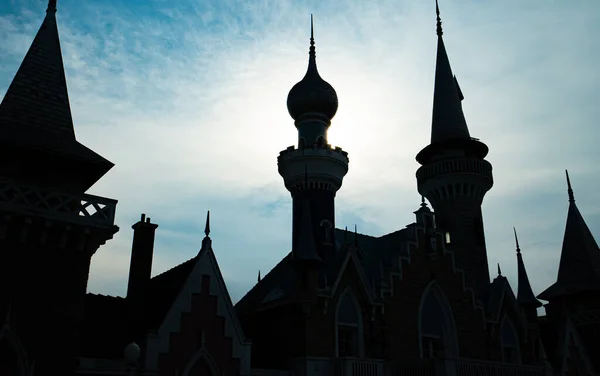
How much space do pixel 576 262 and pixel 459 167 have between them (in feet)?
34.0

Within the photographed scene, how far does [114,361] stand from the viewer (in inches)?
795

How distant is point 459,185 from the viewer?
3728 centimetres

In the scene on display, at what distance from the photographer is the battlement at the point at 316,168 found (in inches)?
1262

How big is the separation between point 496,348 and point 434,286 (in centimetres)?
514

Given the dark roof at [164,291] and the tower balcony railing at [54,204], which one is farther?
the dark roof at [164,291]

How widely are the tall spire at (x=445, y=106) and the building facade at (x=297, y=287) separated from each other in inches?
8.4

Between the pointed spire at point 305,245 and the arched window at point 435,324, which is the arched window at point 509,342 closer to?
the arched window at point 435,324

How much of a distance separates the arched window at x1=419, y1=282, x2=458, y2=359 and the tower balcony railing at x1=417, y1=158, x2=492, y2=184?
9.87 metres

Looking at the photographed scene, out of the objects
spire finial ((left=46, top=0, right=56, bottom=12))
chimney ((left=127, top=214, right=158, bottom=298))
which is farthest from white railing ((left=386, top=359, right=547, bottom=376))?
spire finial ((left=46, top=0, right=56, bottom=12))

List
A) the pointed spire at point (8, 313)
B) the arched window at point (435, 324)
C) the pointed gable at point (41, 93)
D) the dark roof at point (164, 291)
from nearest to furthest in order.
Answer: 1. the pointed spire at point (8, 313)
2. the pointed gable at point (41, 93)
3. the dark roof at point (164, 291)
4. the arched window at point (435, 324)

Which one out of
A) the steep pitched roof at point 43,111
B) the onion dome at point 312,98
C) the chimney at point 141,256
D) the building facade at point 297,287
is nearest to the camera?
the building facade at point 297,287

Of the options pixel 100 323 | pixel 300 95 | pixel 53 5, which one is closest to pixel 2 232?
pixel 100 323

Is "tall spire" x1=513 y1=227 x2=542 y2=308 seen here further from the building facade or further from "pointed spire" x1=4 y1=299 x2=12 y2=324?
"pointed spire" x1=4 y1=299 x2=12 y2=324

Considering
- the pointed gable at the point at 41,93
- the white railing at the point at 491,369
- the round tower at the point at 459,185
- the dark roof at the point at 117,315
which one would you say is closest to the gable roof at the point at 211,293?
the dark roof at the point at 117,315
